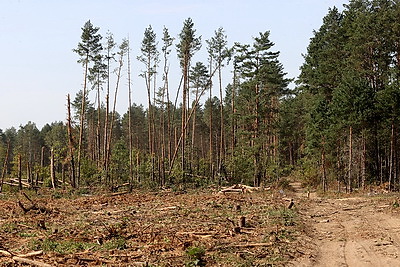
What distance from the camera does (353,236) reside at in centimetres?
1284

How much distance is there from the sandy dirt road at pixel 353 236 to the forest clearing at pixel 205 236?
0.08 ft

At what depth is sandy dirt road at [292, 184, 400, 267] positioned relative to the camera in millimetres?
10234

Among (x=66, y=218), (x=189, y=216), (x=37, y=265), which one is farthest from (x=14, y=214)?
(x=37, y=265)

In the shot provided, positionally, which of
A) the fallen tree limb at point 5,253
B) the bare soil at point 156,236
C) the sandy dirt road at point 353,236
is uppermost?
the fallen tree limb at point 5,253

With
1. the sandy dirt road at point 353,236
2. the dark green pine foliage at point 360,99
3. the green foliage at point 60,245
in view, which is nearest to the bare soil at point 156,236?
the green foliage at point 60,245

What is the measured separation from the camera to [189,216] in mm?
17062

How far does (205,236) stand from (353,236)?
480 centimetres

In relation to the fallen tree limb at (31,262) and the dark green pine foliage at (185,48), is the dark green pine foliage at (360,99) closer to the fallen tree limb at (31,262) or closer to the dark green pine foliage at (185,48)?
the dark green pine foliage at (185,48)

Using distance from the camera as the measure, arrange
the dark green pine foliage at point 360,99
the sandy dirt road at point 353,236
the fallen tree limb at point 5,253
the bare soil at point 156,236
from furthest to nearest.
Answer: the dark green pine foliage at point 360,99 < the sandy dirt road at point 353,236 < the fallen tree limb at point 5,253 < the bare soil at point 156,236

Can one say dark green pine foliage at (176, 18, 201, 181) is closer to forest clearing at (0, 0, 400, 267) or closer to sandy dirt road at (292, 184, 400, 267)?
forest clearing at (0, 0, 400, 267)

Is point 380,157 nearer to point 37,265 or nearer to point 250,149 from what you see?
point 250,149

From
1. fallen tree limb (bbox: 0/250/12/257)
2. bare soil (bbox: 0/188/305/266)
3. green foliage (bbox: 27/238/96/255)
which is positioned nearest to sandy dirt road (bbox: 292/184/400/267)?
bare soil (bbox: 0/188/305/266)

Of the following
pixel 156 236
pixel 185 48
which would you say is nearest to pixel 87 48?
pixel 185 48

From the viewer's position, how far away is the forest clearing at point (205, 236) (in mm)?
9891
